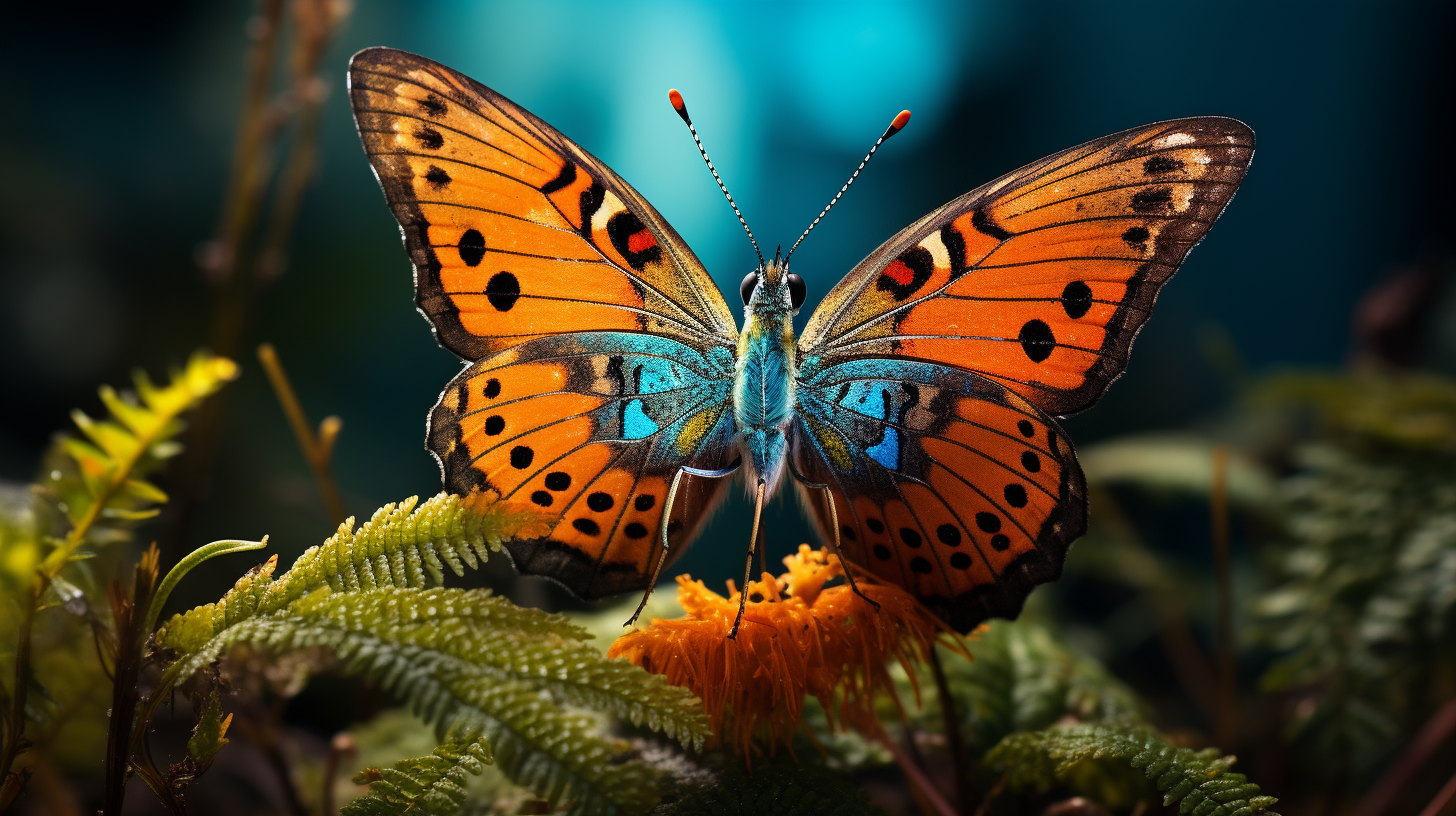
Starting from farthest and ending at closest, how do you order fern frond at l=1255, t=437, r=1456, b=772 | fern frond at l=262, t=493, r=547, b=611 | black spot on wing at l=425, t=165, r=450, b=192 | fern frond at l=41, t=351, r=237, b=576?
fern frond at l=1255, t=437, r=1456, b=772 < black spot on wing at l=425, t=165, r=450, b=192 < fern frond at l=262, t=493, r=547, b=611 < fern frond at l=41, t=351, r=237, b=576

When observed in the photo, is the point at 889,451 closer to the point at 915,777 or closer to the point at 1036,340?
the point at 1036,340

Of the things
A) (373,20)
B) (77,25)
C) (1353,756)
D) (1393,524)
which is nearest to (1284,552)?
(1393,524)

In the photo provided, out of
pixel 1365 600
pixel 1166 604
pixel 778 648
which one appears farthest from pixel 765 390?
pixel 1166 604

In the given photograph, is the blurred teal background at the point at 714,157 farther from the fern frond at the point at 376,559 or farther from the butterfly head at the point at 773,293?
the fern frond at the point at 376,559

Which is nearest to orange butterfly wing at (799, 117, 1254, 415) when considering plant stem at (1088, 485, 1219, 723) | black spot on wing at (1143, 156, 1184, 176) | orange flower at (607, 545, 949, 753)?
black spot on wing at (1143, 156, 1184, 176)

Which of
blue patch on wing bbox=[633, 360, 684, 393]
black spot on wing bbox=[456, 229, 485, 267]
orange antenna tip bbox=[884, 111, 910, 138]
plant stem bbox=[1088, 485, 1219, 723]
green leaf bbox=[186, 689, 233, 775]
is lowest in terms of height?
plant stem bbox=[1088, 485, 1219, 723]

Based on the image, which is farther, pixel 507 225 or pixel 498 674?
pixel 507 225

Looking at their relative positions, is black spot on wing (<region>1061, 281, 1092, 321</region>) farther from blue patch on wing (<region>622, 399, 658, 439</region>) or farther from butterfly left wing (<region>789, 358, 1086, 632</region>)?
blue patch on wing (<region>622, 399, 658, 439</region>)
